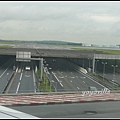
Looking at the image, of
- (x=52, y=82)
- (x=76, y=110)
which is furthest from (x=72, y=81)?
(x=76, y=110)

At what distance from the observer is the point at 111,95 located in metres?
25.2

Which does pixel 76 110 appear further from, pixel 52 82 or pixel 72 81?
pixel 72 81

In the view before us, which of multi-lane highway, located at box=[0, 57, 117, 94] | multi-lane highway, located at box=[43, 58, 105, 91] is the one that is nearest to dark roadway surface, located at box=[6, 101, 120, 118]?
multi-lane highway, located at box=[0, 57, 117, 94]

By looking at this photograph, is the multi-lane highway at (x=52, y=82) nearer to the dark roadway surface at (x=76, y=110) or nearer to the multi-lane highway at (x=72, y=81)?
the multi-lane highway at (x=72, y=81)

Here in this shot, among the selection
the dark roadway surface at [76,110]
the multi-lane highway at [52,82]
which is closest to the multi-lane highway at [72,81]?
the multi-lane highway at [52,82]

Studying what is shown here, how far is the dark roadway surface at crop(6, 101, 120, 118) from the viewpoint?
16.6 meters

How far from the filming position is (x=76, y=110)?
18344mm

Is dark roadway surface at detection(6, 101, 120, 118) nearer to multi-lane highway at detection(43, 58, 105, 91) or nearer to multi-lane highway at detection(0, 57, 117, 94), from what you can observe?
multi-lane highway at detection(0, 57, 117, 94)

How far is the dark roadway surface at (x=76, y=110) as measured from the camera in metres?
16.6

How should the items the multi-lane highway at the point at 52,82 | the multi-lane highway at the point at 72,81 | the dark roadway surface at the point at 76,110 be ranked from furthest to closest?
the multi-lane highway at the point at 72,81 < the multi-lane highway at the point at 52,82 < the dark roadway surface at the point at 76,110

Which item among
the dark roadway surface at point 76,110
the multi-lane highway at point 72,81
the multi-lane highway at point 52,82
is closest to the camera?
the dark roadway surface at point 76,110

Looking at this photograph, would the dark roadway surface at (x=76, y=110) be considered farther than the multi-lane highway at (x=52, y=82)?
No

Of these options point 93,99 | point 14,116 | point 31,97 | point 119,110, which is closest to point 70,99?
point 93,99

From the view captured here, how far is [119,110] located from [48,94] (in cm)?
766
